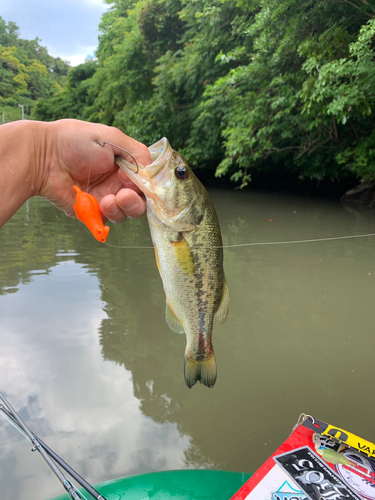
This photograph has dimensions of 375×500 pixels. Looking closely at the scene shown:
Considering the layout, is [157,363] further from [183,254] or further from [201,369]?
[183,254]

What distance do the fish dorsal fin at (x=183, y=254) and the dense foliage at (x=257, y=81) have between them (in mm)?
6763

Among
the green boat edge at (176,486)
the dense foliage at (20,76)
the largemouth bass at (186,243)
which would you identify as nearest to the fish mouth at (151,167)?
the largemouth bass at (186,243)

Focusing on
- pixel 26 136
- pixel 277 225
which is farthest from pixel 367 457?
pixel 277 225

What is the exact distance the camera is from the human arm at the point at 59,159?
5.64 feet

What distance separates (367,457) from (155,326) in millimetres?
2476

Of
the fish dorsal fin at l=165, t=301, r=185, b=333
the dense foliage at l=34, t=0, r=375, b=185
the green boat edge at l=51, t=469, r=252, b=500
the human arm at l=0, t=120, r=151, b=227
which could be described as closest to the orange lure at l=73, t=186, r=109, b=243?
the human arm at l=0, t=120, r=151, b=227

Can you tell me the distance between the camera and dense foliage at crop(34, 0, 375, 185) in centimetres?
768

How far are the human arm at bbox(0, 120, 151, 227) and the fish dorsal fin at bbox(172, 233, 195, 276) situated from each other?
1.03 feet

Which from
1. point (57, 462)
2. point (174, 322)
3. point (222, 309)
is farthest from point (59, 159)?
point (57, 462)

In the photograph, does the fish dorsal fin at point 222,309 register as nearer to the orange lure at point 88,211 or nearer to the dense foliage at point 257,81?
the orange lure at point 88,211

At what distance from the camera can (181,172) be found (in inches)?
63.4

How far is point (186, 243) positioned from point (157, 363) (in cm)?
206

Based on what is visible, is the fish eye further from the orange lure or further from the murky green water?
the murky green water

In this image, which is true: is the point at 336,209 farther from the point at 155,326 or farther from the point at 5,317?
the point at 5,317
